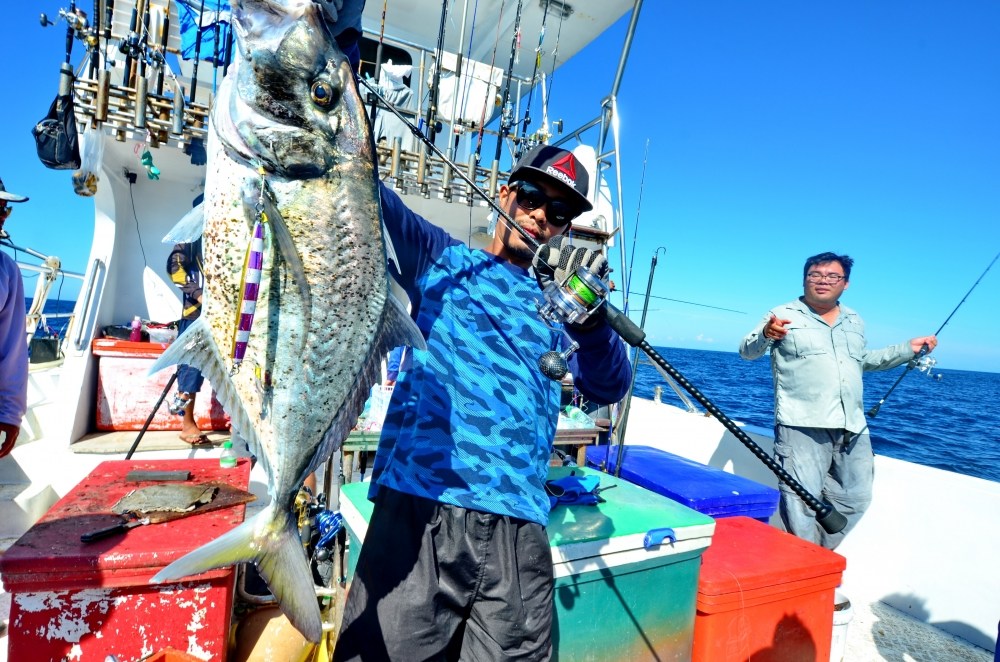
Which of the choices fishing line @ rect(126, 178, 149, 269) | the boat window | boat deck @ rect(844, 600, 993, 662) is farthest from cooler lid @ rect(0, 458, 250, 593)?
the boat window

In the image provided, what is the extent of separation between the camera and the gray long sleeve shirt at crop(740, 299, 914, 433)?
145 inches

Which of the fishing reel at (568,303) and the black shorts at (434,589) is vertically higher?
the fishing reel at (568,303)

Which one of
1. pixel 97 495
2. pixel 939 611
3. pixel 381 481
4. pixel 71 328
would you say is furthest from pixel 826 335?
pixel 71 328

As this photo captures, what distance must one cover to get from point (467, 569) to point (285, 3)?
5.22ft

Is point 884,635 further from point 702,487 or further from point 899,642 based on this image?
point 702,487

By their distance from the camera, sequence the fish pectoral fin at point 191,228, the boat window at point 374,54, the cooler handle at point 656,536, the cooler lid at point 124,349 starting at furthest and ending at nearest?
1. the boat window at point 374,54
2. the cooler lid at point 124,349
3. the cooler handle at point 656,536
4. the fish pectoral fin at point 191,228

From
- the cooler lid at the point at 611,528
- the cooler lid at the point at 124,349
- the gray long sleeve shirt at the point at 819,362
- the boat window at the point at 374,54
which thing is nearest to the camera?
the cooler lid at the point at 611,528

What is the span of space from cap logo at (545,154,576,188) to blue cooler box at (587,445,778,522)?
2.09 metres

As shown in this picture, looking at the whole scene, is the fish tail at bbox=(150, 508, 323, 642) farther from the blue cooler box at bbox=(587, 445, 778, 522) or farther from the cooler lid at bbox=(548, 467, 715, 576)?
the blue cooler box at bbox=(587, 445, 778, 522)

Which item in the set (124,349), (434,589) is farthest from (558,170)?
(124,349)

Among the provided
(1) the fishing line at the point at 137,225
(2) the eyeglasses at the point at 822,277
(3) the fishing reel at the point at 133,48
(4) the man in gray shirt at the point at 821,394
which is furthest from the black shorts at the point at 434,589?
(1) the fishing line at the point at 137,225

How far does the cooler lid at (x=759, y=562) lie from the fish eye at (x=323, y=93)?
254 cm

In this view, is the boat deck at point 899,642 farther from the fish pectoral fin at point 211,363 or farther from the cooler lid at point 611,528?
the fish pectoral fin at point 211,363

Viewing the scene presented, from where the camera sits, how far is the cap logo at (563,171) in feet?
5.94
